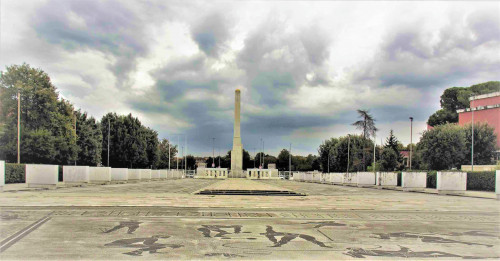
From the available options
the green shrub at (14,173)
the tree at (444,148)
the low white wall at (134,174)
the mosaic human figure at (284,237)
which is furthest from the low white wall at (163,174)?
the mosaic human figure at (284,237)

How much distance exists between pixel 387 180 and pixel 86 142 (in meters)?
48.8

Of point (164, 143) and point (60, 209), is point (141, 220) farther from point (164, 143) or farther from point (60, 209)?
point (164, 143)

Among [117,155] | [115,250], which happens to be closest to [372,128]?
[117,155]

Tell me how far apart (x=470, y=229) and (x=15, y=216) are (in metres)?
12.4

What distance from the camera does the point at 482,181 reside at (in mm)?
36906

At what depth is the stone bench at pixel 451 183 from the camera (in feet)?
91.5

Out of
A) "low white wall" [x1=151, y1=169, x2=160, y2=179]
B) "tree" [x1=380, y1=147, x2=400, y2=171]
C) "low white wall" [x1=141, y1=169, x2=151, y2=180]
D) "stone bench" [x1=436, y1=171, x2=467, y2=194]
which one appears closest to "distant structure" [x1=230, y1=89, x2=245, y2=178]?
"low white wall" [x1=151, y1=169, x2=160, y2=179]

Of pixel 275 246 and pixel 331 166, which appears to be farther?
pixel 331 166

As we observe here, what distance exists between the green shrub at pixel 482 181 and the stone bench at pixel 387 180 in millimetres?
6711

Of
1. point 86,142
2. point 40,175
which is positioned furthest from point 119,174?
point 86,142

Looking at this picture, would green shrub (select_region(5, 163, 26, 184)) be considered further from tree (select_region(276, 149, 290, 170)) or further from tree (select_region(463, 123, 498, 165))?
tree (select_region(276, 149, 290, 170))

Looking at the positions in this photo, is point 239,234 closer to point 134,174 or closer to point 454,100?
point 134,174

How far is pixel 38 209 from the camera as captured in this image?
14.1m

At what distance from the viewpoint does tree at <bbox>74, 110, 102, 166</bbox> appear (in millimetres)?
67062
